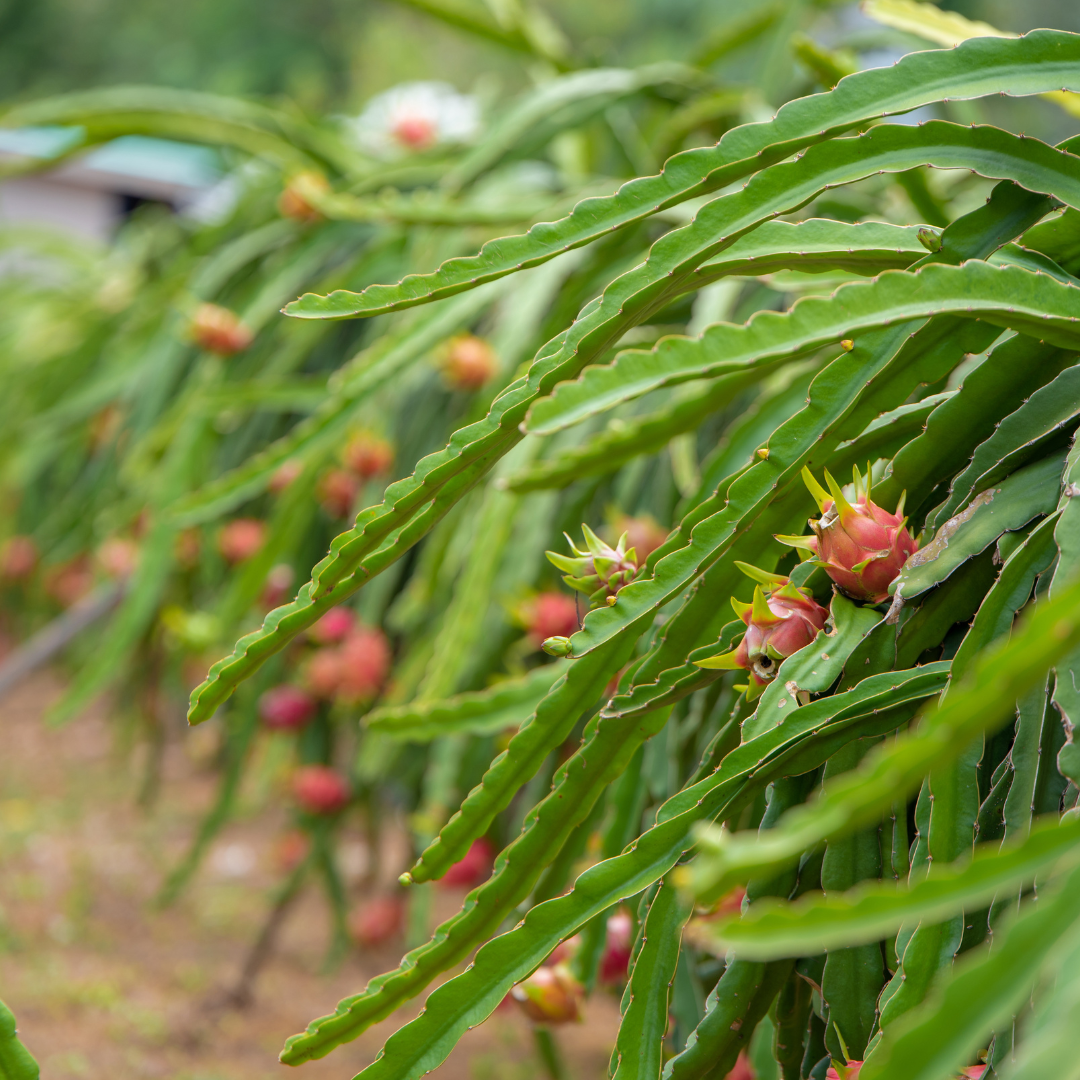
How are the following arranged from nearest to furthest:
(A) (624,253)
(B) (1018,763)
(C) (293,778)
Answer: (B) (1018,763), (A) (624,253), (C) (293,778)

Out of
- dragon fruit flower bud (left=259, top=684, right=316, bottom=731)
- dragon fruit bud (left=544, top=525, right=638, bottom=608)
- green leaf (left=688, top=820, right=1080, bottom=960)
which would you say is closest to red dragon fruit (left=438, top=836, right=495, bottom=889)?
dragon fruit flower bud (left=259, top=684, right=316, bottom=731)

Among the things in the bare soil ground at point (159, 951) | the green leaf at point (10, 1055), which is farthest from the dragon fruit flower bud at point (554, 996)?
the bare soil ground at point (159, 951)

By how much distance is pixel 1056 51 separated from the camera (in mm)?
639

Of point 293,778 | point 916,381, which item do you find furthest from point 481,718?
point 293,778

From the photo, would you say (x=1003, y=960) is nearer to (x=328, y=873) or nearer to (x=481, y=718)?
(x=481, y=718)

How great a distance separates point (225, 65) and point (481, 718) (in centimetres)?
1666

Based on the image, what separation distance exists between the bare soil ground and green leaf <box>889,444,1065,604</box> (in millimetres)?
1459

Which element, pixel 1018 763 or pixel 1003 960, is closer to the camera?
pixel 1003 960

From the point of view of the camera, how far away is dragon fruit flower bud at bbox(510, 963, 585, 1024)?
3.05 feet

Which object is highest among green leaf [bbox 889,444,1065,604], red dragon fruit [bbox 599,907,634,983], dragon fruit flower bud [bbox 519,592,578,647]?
green leaf [bbox 889,444,1065,604]

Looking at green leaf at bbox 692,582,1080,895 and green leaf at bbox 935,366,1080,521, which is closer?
green leaf at bbox 692,582,1080,895

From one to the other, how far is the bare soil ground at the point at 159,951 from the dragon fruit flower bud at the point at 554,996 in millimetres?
934

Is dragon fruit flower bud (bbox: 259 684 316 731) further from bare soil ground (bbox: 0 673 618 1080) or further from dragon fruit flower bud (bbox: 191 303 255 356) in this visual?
dragon fruit flower bud (bbox: 191 303 255 356)

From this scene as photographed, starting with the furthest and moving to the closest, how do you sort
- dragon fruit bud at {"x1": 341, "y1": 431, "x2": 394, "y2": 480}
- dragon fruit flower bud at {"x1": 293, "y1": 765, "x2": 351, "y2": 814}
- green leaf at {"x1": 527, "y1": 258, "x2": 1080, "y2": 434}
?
dragon fruit flower bud at {"x1": 293, "y1": 765, "x2": 351, "y2": 814} < dragon fruit bud at {"x1": 341, "y1": 431, "x2": 394, "y2": 480} < green leaf at {"x1": 527, "y1": 258, "x2": 1080, "y2": 434}
